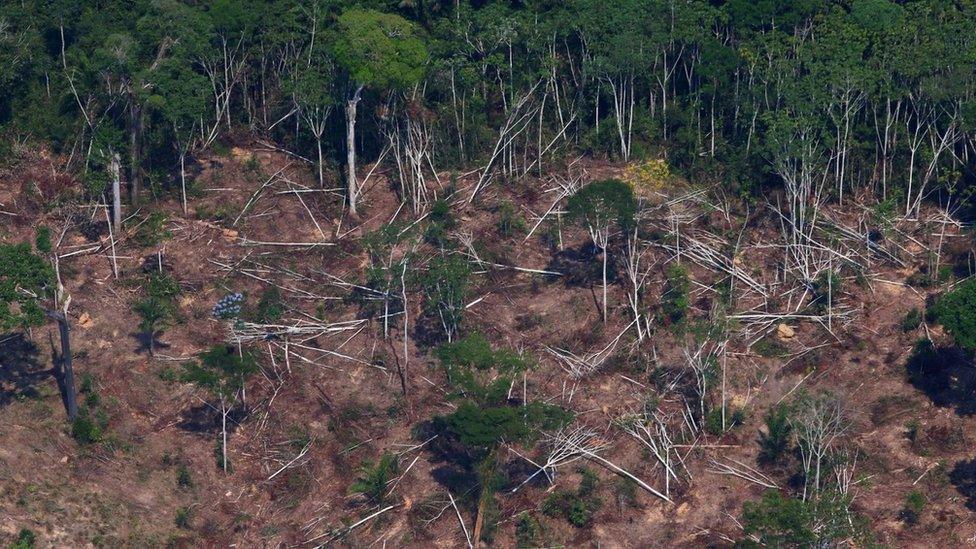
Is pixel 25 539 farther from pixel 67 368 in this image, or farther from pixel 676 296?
pixel 676 296

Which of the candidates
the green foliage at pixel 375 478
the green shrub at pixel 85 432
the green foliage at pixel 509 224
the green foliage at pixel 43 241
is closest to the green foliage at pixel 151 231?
the green foliage at pixel 43 241

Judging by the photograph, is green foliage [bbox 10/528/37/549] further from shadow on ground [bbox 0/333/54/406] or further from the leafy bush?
the leafy bush

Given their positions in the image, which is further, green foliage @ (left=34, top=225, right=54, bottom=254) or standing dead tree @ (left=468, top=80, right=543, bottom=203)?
Answer: standing dead tree @ (left=468, top=80, right=543, bottom=203)

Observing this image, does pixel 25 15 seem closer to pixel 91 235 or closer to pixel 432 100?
pixel 91 235

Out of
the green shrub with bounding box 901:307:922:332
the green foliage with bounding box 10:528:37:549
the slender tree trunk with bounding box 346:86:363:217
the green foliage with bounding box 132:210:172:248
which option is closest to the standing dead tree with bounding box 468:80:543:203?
the slender tree trunk with bounding box 346:86:363:217

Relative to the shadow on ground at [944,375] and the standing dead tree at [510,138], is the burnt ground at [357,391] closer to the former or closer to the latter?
the shadow on ground at [944,375]

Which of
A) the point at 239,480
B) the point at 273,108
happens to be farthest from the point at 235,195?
the point at 239,480
